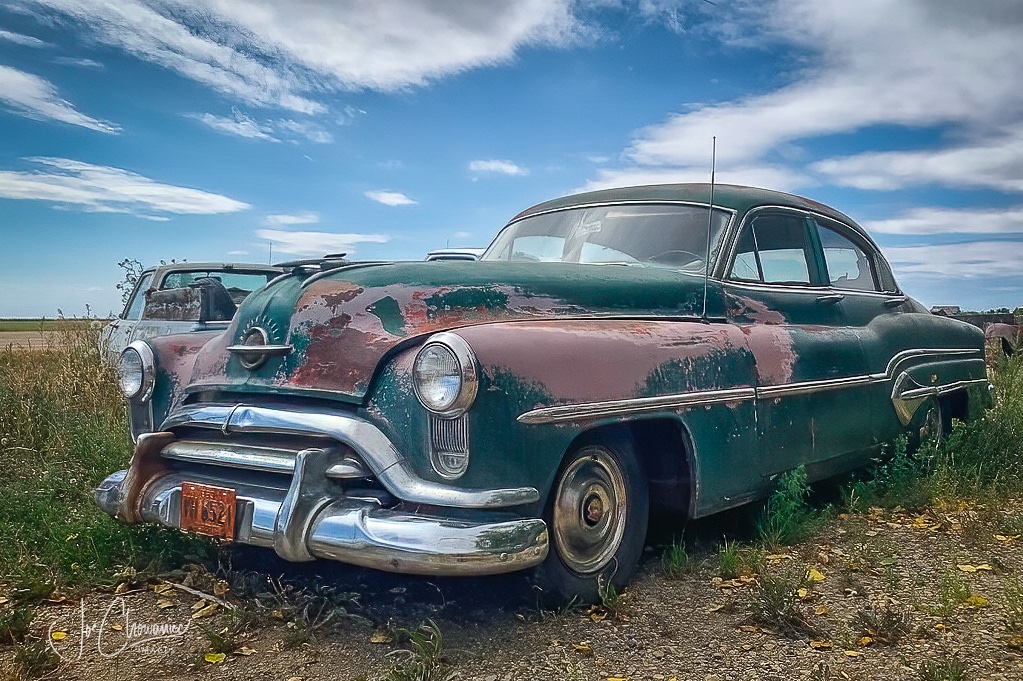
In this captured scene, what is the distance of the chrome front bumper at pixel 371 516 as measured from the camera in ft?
8.16

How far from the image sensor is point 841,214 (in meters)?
4.98

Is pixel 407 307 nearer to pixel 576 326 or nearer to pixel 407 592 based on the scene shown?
pixel 576 326

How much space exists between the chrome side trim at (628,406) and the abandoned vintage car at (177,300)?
4011mm

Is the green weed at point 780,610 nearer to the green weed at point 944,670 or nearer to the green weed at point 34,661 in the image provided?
the green weed at point 944,670

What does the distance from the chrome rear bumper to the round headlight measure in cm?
116

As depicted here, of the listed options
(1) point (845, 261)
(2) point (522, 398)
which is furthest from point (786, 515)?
(1) point (845, 261)

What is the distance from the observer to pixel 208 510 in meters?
2.91

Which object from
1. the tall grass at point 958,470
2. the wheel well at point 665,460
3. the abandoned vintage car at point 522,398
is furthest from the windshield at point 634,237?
the tall grass at point 958,470

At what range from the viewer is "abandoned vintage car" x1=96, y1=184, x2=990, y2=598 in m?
2.62

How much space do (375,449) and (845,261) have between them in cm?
324

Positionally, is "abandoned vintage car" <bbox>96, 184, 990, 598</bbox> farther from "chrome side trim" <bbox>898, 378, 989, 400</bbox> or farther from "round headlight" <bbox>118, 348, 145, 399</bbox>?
"chrome side trim" <bbox>898, 378, 989, 400</bbox>

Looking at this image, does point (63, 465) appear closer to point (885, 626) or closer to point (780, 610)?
point (780, 610)

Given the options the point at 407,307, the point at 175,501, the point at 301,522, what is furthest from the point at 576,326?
the point at 175,501

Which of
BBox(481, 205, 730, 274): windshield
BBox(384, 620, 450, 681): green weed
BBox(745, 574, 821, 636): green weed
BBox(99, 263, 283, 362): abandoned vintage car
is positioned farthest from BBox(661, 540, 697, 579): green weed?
BBox(99, 263, 283, 362): abandoned vintage car
